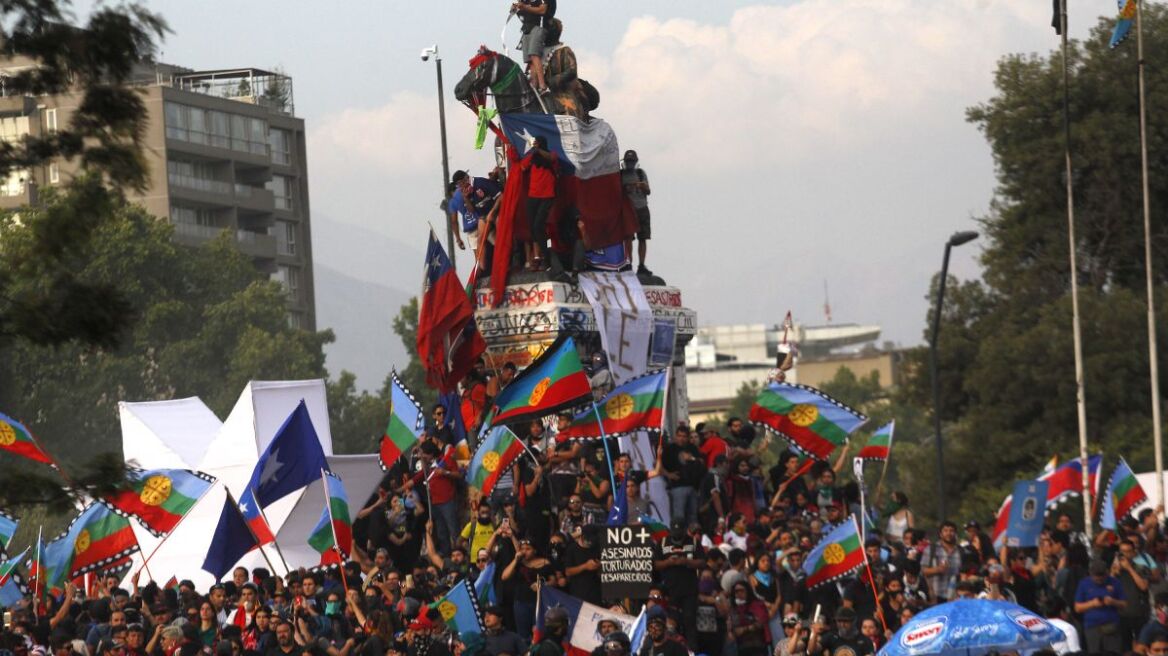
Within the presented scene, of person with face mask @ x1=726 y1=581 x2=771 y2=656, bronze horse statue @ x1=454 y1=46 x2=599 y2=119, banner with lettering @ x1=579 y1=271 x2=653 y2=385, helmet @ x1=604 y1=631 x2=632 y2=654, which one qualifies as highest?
bronze horse statue @ x1=454 y1=46 x2=599 y2=119

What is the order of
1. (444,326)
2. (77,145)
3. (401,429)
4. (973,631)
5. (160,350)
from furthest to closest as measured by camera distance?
(160,350)
(444,326)
(401,429)
(973,631)
(77,145)

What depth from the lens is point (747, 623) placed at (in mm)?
A: 24188

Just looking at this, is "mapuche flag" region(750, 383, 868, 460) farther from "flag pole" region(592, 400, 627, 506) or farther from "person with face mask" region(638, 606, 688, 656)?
"person with face mask" region(638, 606, 688, 656)

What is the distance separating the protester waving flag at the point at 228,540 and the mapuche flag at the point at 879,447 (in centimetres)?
797

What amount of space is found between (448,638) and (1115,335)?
106 ft

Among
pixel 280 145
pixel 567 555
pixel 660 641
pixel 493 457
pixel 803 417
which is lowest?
pixel 660 641

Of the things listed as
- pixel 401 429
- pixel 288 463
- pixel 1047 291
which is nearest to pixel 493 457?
pixel 288 463

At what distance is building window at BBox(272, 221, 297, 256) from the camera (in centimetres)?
10238

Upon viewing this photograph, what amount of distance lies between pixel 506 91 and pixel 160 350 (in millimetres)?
40608

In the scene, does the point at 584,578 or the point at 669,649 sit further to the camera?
the point at 584,578

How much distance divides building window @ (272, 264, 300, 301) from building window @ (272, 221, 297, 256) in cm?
65

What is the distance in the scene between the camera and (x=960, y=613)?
18.9 meters

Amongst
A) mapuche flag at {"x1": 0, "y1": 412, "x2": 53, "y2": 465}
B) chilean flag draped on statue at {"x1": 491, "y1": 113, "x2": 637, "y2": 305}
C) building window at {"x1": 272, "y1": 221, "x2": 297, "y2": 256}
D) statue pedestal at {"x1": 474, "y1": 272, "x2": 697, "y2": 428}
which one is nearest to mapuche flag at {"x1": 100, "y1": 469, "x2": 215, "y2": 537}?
mapuche flag at {"x1": 0, "y1": 412, "x2": 53, "y2": 465}

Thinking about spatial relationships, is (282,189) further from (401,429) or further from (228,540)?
(228,540)
